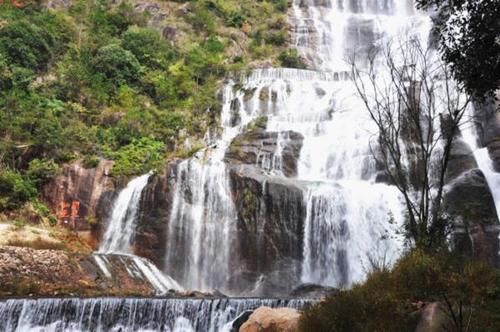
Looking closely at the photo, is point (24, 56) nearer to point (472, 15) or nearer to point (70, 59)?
point (70, 59)

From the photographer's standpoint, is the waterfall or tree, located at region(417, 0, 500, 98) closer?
tree, located at region(417, 0, 500, 98)

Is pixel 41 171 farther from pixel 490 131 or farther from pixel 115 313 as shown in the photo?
pixel 490 131

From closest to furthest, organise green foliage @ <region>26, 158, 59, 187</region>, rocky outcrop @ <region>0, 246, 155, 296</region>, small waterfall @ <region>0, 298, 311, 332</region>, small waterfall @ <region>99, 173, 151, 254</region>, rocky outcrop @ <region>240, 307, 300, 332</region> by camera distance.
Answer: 1. rocky outcrop @ <region>240, 307, 300, 332</region>
2. small waterfall @ <region>0, 298, 311, 332</region>
3. rocky outcrop @ <region>0, 246, 155, 296</region>
4. small waterfall @ <region>99, 173, 151, 254</region>
5. green foliage @ <region>26, 158, 59, 187</region>

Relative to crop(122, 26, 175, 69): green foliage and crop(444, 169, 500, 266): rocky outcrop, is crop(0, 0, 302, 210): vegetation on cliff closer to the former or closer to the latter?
crop(122, 26, 175, 69): green foliage

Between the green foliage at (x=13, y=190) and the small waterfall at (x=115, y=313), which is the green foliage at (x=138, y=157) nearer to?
the green foliage at (x=13, y=190)

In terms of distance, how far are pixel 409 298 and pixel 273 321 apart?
277 centimetres

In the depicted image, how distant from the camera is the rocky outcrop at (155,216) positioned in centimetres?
2139

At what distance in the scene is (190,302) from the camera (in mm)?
12828

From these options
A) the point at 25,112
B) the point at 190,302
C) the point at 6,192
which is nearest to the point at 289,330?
the point at 190,302

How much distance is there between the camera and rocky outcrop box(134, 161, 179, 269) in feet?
70.2

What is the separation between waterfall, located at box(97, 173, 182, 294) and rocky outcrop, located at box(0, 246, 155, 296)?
0.66m

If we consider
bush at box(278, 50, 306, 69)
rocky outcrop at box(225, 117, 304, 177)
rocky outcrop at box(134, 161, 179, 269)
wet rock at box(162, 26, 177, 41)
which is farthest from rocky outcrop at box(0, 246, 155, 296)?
wet rock at box(162, 26, 177, 41)

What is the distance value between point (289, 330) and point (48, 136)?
19008mm

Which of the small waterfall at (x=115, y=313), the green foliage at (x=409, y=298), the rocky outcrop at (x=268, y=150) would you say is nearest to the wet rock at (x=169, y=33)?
the rocky outcrop at (x=268, y=150)
